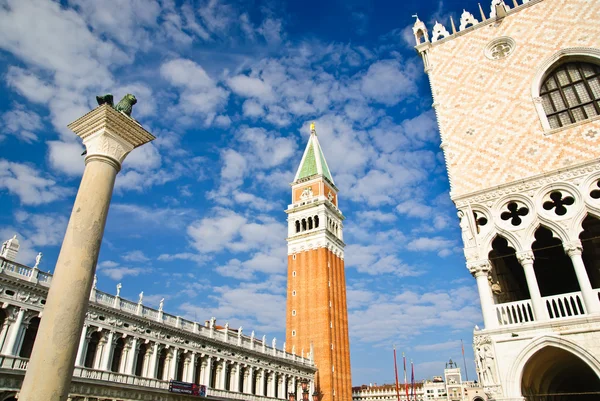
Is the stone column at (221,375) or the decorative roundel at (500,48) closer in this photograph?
the decorative roundel at (500,48)

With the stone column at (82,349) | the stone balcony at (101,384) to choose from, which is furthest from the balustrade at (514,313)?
the stone column at (82,349)

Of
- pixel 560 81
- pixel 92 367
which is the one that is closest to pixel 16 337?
pixel 92 367

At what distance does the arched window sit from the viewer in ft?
50.9

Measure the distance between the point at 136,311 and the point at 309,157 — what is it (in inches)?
1667

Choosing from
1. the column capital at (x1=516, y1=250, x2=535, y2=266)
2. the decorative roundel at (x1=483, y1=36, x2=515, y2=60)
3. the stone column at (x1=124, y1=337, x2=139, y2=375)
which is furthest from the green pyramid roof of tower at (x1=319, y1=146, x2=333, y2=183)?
the column capital at (x1=516, y1=250, x2=535, y2=266)

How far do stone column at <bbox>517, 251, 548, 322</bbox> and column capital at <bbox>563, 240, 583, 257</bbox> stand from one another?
1.05m

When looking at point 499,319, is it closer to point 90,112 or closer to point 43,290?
point 90,112

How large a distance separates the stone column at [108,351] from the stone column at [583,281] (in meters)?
23.1

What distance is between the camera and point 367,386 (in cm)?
9612

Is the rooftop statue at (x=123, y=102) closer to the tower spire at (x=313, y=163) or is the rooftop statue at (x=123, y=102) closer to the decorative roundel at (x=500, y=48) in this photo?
the decorative roundel at (x=500, y=48)

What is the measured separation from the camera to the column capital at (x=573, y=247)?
529 inches

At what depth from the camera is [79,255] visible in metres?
6.93

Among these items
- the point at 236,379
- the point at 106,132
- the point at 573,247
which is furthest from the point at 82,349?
the point at 573,247

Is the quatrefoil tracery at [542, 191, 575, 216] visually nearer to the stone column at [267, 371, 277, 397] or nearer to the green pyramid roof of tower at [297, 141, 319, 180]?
the stone column at [267, 371, 277, 397]
